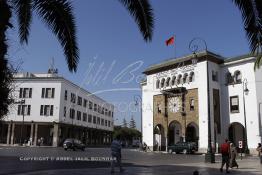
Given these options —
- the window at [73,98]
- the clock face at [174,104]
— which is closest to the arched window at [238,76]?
the clock face at [174,104]

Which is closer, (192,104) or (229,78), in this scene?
(229,78)

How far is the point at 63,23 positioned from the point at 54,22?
0.27 meters

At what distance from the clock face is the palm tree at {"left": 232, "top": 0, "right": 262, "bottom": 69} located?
40212mm

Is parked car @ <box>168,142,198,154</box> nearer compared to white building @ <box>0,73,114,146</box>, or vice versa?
parked car @ <box>168,142,198,154</box>

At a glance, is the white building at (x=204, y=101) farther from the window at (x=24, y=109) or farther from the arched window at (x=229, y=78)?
the window at (x=24, y=109)

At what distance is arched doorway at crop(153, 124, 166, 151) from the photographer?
175 feet

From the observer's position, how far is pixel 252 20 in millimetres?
9414

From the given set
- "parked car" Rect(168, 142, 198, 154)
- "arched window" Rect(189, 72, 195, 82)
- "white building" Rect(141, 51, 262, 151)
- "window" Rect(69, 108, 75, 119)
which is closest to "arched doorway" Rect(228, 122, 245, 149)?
"white building" Rect(141, 51, 262, 151)

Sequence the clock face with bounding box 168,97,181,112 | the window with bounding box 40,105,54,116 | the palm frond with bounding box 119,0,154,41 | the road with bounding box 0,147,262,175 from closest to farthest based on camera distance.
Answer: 1. the palm frond with bounding box 119,0,154,41
2. the road with bounding box 0,147,262,175
3. the clock face with bounding box 168,97,181,112
4. the window with bounding box 40,105,54,116

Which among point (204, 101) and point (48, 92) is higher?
point (48, 92)

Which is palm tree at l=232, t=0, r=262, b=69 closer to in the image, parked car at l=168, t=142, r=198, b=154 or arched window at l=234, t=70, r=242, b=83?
parked car at l=168, t=142, r=198, b=154

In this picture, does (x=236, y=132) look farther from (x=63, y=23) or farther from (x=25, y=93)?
(x=63, y=23)

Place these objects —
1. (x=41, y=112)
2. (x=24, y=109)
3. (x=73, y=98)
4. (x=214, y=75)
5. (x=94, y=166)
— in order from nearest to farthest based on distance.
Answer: (x=94, y=166), (x=214, y=75), (x=41, y=112), (x=24, y=109), (x=73, y=98)

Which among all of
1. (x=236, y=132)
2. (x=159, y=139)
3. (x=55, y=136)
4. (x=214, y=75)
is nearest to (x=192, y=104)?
(x=214, y=75)
